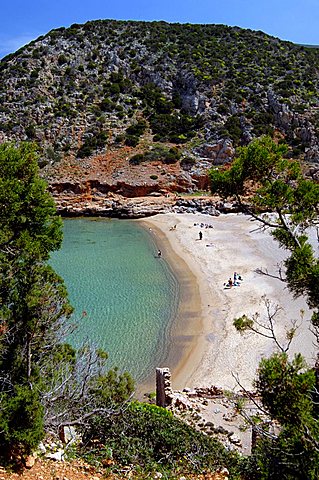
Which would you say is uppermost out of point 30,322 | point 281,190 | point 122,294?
point 281,190

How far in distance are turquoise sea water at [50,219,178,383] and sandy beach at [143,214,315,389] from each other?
2.82 ft

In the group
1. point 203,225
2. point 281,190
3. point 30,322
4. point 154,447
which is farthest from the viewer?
point 203,225

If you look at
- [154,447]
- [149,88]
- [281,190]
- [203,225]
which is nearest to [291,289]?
[281,190]

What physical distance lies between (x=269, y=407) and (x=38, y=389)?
13.1 feet

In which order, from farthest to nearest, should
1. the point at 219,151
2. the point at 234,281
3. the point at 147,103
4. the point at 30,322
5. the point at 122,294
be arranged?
the point at 147,103 → the point at 219,151 → the point at 234,281 → the point at 122,294 → the point at 30,322

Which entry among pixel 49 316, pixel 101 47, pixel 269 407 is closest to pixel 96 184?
pixel 101 47

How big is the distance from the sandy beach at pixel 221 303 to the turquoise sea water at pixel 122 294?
86cm

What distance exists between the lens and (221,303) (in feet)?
74.1

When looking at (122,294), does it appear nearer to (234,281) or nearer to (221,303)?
(221,303)

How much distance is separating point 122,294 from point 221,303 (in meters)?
5.55

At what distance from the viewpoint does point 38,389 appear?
23.4 ft

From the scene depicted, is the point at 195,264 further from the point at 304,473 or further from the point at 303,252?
the point at 304,473

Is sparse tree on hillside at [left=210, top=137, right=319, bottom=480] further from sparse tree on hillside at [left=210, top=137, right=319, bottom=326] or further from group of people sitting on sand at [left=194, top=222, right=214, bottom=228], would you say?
group of people sitting on sand at [left=194, top=222, right=214, bottom=228]

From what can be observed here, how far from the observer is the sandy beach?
16.0 m
